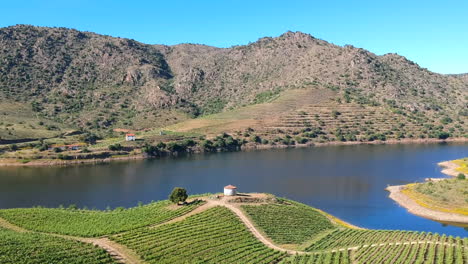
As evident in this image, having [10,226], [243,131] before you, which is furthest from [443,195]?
[243,131]

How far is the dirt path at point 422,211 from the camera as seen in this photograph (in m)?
71.4

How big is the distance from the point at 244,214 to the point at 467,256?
2665 cm

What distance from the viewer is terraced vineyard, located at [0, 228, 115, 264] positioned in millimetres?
38094

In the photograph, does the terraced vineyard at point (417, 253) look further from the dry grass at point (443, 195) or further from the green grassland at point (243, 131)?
the green grassland at point (243, 131)

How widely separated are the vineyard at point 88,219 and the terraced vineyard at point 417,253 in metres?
24.7

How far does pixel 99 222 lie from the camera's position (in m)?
54.7

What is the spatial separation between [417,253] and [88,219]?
137 ft

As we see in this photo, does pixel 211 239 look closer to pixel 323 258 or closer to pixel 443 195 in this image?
pixel 323 258

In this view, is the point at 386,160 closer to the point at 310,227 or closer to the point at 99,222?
the point at 310,227

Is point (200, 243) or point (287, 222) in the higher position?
point (200, 243)

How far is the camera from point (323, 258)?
44094 mm

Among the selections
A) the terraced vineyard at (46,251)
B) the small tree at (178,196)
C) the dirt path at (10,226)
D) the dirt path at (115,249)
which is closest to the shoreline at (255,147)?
the dirt path at (10,226)

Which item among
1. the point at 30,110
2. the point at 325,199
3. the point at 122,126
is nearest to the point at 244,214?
the point at 325,199

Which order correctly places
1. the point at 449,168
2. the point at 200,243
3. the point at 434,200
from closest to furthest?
the point at 200,243 < the point at 434,200 < the point at 449,168
